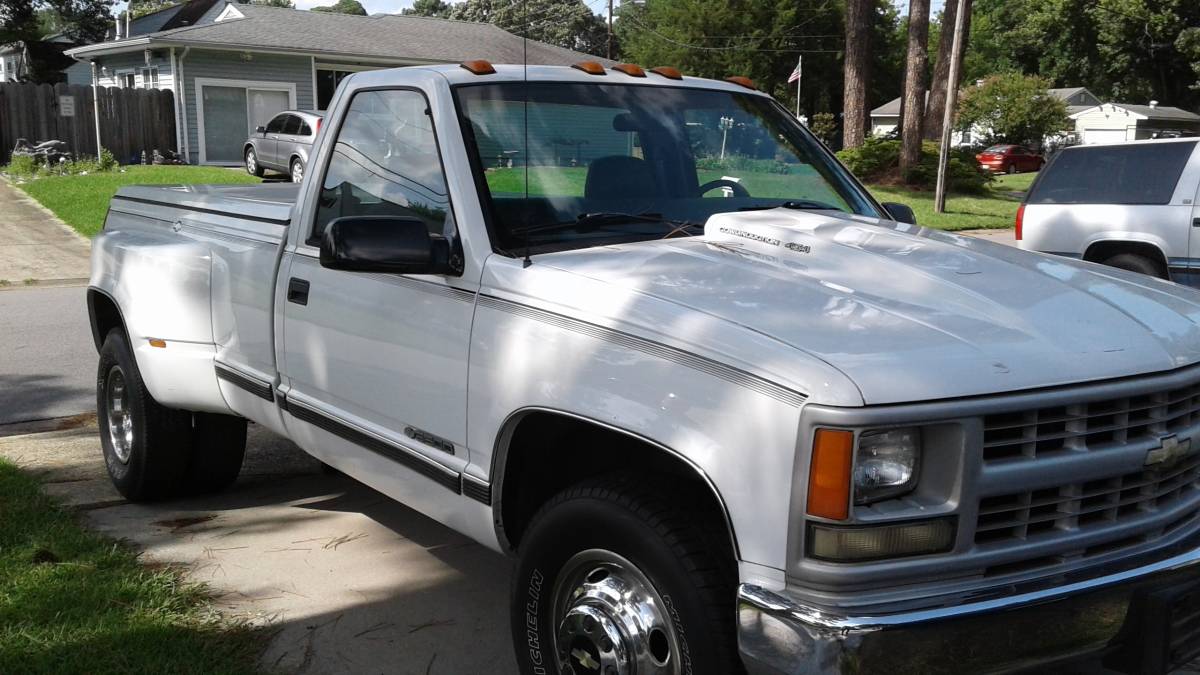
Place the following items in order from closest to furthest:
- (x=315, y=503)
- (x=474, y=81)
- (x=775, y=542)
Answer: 1. (x=775, y=542)
2. (x=474, y=81)
3. (x=315, y=503)

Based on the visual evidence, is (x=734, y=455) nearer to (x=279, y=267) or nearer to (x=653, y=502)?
(x=653, y=502)

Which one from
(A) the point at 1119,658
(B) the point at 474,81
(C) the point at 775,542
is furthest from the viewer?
(B) the point at 474,81

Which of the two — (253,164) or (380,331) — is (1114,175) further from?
(253,164)

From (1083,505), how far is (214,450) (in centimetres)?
404

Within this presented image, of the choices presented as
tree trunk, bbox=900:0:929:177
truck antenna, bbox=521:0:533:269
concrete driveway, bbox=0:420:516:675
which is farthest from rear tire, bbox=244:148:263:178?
truck antenna, bbox=521:0:533:269

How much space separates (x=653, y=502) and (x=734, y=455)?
33 cm

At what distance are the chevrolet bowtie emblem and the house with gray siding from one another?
89.2 feet

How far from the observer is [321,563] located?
4758 mm

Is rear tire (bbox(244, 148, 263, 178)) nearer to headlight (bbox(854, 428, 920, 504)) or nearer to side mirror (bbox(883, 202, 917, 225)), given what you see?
side mirror (bbox(883, 202, 917, 225))

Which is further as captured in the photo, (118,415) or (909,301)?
(118,415)

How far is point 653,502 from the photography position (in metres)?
2.81

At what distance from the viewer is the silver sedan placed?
23223 mm

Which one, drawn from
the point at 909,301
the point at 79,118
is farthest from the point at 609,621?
the point at 79,118

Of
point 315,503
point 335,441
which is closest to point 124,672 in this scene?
point 335,441
